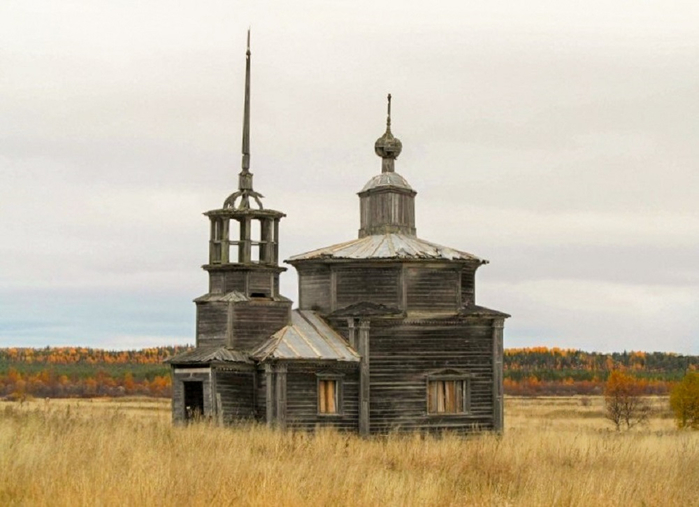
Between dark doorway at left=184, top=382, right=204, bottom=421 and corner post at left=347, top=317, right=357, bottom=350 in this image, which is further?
dark doorway at left=184, top=382, right=204, bottom=421

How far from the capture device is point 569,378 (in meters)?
146

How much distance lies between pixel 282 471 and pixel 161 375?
122730 millimetres

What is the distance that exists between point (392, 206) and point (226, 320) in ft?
23.0

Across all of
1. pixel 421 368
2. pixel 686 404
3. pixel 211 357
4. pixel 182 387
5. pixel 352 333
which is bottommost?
pixel 686 404

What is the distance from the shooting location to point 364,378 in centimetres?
2906

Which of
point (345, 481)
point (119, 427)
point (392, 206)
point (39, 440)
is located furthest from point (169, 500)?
point (392, 206)

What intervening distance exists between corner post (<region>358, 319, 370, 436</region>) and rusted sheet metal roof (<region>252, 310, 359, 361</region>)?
260 millimetres

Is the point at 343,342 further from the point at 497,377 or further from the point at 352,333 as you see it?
the point at 497,377

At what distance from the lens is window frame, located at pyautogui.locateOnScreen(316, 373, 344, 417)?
28641 mm

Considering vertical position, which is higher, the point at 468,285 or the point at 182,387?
the point at 468,285

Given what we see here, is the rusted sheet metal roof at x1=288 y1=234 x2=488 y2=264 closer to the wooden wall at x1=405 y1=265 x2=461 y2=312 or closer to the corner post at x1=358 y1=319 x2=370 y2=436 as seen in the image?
the wooden wall at x1=405 y1=265 x2=461 y2=312

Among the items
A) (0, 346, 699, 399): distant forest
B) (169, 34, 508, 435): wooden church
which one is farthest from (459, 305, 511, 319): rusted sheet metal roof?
(0, 346, 699, 399): distant forest

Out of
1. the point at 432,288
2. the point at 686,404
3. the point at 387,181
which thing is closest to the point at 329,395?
the point at 432,288

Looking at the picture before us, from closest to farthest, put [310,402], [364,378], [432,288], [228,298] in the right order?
1. [310,402]
2. [364,378]
3. [228,298]
4. [432,288]
